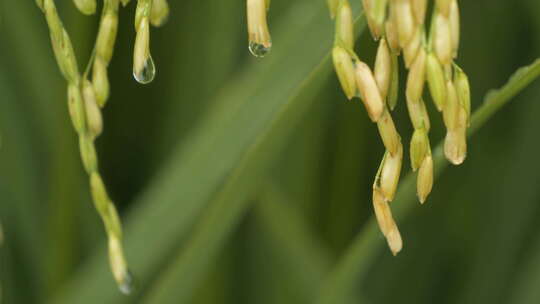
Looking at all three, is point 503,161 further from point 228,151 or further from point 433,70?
point 433,70

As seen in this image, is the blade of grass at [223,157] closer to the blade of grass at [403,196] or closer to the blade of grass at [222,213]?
the blade of grass at [222,213]

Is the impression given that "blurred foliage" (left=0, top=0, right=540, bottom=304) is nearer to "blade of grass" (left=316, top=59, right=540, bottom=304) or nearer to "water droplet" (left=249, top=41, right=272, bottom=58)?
"blade of grass" (left=316, top=59, right=540, bottom=304)

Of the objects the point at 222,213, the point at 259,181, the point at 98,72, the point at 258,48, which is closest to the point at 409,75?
the point at 258,48

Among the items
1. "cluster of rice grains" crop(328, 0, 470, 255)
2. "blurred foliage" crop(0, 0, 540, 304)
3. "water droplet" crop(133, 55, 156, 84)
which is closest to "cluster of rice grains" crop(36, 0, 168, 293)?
"water droplet" crop(133, 55, 156, 84)

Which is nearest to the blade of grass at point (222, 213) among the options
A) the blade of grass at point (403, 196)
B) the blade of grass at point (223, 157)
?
the blade of grass at point (223, 157)

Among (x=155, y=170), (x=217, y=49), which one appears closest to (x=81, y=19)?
(x=217, y=49)

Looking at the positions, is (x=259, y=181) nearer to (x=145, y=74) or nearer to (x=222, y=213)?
(x=222, y=213)
